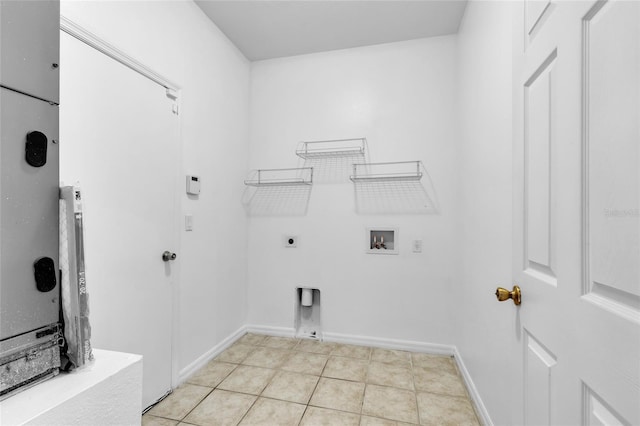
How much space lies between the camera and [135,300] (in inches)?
63.6

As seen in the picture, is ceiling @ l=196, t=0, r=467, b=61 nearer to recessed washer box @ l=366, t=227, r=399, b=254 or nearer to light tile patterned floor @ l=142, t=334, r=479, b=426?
recessed washer box @ l=366, t=227, r=399, b=254

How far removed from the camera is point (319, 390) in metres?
1.89

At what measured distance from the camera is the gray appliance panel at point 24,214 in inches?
26.0

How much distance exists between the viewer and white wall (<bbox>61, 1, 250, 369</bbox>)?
1.66 metres

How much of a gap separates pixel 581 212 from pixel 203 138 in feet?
7.39

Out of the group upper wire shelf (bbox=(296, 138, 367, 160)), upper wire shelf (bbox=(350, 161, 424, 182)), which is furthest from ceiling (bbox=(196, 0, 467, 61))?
upper wire shelf (bbox=(350, 161, 424, 182))

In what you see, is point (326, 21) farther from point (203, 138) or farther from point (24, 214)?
point (24, 214)

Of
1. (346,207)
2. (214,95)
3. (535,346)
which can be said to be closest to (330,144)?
(346,207)

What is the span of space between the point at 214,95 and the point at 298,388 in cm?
235

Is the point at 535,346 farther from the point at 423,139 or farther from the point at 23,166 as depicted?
the point at 423,139

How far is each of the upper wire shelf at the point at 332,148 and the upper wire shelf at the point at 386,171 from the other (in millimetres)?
149

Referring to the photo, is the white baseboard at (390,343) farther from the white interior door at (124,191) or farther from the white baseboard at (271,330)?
the white interior door at (124,191)

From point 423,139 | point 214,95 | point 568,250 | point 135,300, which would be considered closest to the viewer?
point 568,250

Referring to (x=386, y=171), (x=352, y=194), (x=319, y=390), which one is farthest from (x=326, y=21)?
(x=319, y=390)
